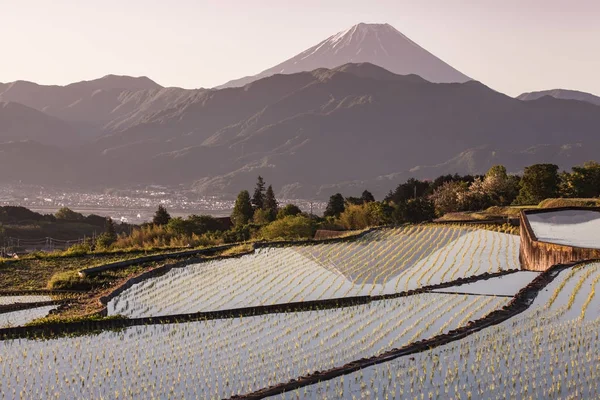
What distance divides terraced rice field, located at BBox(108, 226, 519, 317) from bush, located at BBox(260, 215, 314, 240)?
47.6ft

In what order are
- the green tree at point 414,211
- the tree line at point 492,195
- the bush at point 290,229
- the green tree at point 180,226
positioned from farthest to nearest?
the green tree at point 414,211 < the tree line at point 492,195 < the green tree at point 180,226 < the bush at point 290,229

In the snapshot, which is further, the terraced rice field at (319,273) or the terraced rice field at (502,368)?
the terraced rice field at (319,273)

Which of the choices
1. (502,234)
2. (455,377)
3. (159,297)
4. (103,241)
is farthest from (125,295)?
(103,241)

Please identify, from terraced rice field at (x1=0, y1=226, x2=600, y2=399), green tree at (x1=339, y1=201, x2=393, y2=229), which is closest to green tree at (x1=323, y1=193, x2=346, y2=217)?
green tree at (x1=339, y1=201, x2=393, y2=229)

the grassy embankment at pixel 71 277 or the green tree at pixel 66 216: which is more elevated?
the green tree at pixel 66 216

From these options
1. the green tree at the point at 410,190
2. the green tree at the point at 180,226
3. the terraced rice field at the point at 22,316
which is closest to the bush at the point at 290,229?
the green tree at the point at 180,226

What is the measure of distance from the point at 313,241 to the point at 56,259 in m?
14.9

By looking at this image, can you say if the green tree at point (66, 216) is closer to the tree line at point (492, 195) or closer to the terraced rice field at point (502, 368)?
the tree line at point (492, 195)

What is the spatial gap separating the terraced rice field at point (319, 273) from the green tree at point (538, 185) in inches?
1257

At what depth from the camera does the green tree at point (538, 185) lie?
3145 inches

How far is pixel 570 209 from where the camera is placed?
192 feet

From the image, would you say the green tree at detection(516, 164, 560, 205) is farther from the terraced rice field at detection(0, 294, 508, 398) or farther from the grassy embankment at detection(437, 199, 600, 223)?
the terraced rice field at detection(0, 294, 508, 398)

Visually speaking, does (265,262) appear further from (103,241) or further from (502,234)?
(103,241)

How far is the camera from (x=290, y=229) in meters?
63.2
